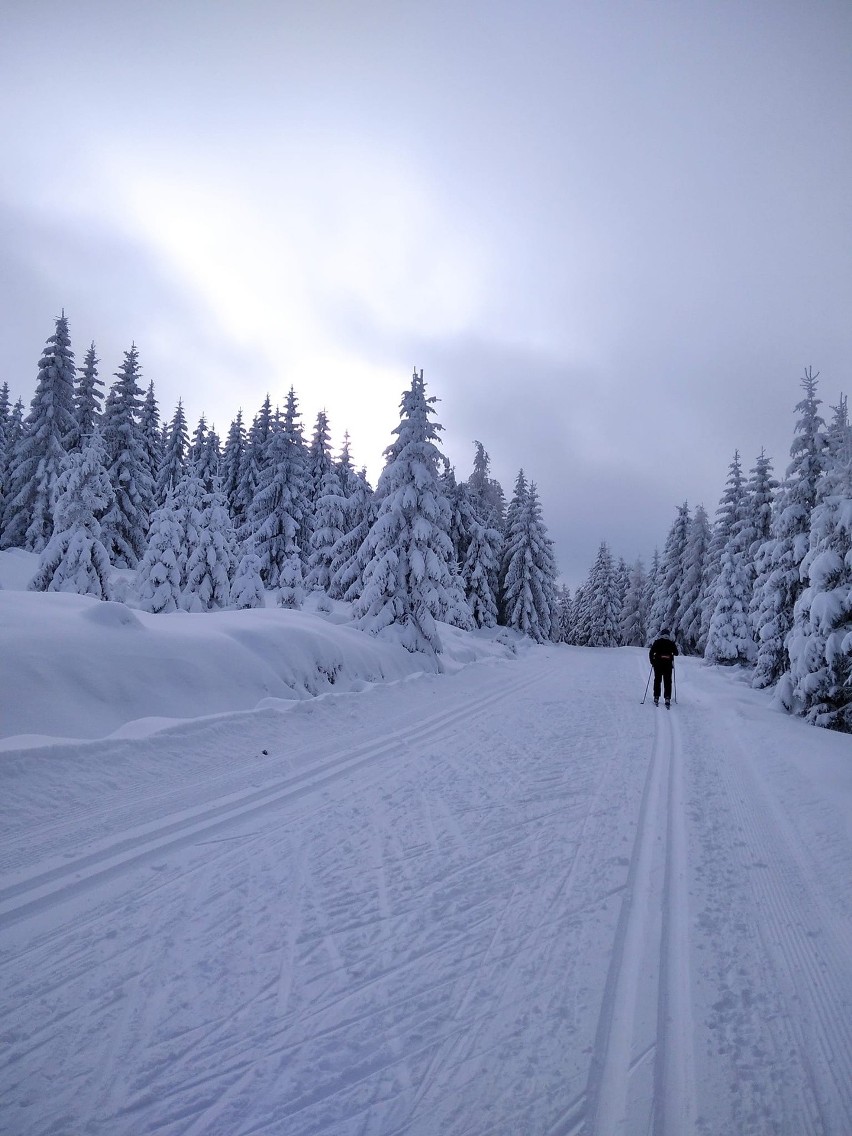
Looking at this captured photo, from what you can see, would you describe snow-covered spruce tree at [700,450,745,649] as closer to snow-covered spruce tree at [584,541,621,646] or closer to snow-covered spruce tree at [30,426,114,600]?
snow-covered spruce tree at [584,541,621,646]

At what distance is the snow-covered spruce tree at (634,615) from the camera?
5950 cm

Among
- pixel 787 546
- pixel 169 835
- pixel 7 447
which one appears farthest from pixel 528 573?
pixel 7 447

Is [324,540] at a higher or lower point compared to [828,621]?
higher

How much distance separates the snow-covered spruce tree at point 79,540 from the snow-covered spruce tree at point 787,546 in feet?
80.1

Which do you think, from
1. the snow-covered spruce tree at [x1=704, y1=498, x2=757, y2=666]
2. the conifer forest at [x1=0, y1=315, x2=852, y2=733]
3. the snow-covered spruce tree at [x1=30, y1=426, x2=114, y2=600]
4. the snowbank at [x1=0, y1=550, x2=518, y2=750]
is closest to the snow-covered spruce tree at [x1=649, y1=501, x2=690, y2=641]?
the conifer forest at [x1=0, y1=315, x2=852, y2=733]

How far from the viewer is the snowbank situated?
6227 millimetres

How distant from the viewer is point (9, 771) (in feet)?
16.3

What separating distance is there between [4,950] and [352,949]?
6.68ft

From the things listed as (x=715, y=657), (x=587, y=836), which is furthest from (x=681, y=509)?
(x=587, y=836)

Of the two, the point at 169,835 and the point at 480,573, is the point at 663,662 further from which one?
the point at 480,573

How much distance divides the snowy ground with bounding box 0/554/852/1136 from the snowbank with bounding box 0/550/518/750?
0.23ft

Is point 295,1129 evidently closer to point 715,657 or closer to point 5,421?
point 715,657

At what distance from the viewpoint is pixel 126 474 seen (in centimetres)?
3056

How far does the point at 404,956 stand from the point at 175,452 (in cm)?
4728
